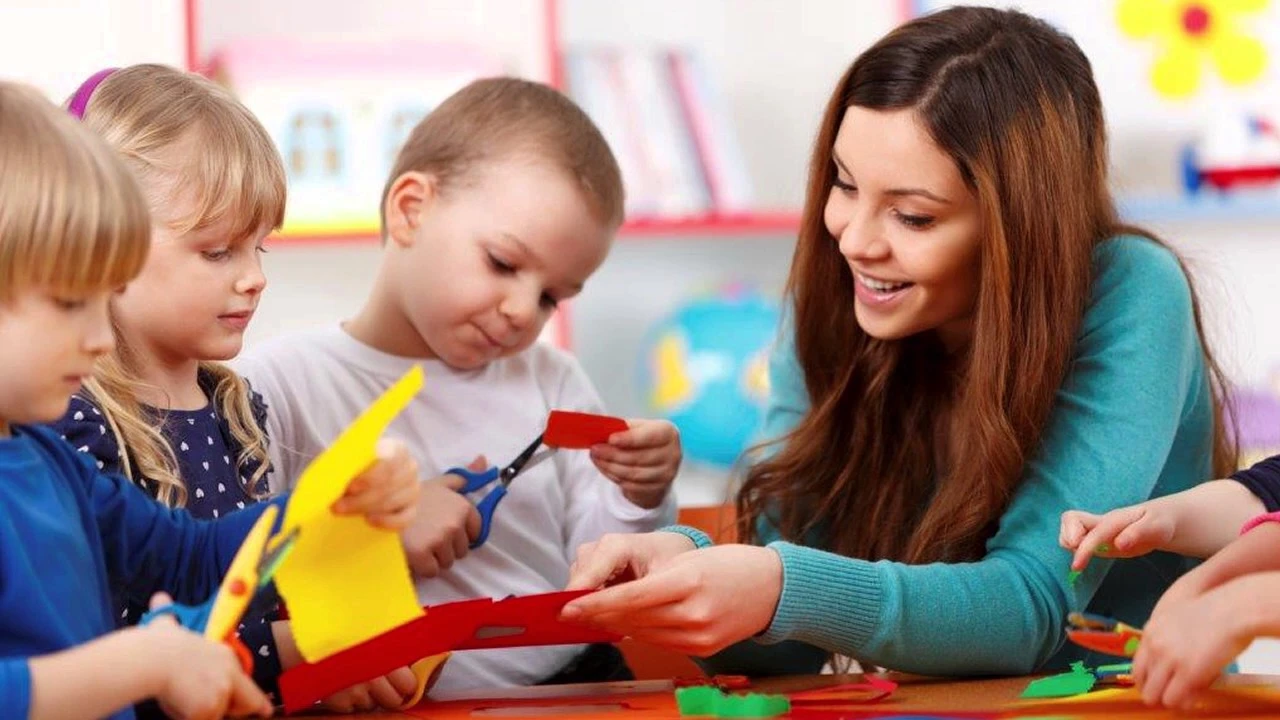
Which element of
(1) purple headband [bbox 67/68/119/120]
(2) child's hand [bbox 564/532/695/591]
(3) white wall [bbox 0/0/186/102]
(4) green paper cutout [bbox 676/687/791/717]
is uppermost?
(1) purple headband [bbox 67/68/119/120]

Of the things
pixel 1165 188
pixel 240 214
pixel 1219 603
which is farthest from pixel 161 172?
pixel 1165 188

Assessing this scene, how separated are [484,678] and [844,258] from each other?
50 cm

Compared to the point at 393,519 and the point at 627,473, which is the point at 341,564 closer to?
the point at 393,519

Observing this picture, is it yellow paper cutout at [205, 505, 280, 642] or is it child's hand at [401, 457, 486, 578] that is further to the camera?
child's hand at [401, 457, 486, 578]

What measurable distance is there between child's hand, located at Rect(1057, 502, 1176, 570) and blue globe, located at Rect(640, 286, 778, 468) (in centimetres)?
191

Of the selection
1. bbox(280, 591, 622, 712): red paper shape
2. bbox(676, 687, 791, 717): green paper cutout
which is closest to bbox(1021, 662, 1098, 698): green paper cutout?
bbox(676, 687, 791, 717): green paper cutout

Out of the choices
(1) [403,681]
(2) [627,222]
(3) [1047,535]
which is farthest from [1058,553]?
(2) [627,222]

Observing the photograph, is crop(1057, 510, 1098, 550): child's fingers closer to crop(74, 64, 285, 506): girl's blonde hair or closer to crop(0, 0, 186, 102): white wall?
crop(74, 64, 285, 506): girl's blonde hair

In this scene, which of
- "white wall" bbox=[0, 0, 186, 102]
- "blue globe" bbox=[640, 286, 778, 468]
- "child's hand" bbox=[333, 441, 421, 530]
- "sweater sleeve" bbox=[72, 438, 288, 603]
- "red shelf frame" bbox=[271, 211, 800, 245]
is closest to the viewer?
"child's hand" bbox=[333, 441, 421, 530]

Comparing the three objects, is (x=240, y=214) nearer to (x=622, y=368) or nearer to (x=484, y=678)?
(x=484, y=678)

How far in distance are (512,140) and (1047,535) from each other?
0.61m

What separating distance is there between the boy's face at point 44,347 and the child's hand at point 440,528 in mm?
483

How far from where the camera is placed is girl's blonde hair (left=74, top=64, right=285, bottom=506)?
1143 mm

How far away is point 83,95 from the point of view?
1.25 m
